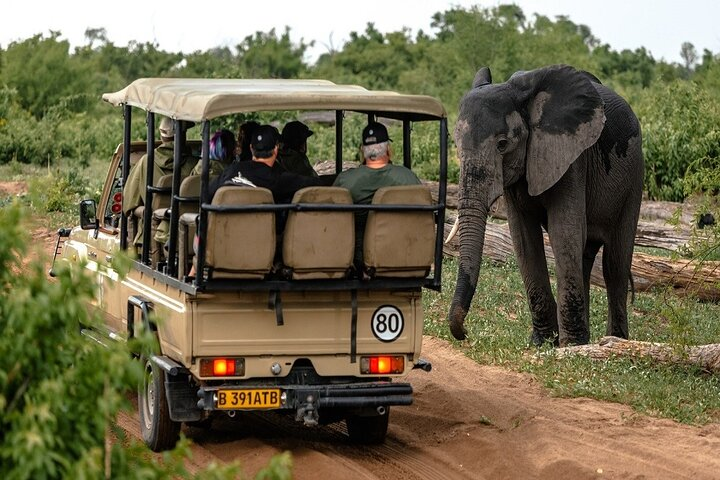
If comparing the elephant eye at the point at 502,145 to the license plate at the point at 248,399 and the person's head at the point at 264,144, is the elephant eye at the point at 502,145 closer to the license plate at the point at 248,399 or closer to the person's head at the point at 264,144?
the person's head at the point at 264,144

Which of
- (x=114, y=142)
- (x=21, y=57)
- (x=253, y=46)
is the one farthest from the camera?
(x=253, y=46)

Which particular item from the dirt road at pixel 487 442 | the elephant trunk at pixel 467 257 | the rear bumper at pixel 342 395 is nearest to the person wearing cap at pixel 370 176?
the rear bumper at pixel 342 395

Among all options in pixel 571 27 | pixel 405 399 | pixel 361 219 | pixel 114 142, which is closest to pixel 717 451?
Answer: pixel 405 399

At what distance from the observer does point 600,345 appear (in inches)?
444

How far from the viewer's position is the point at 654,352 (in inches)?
433

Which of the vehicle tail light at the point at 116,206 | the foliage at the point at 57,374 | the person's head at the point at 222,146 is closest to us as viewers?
the foliage at the point at 57,374

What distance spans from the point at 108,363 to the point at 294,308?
3.34m

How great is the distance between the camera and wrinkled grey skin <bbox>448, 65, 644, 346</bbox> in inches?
450

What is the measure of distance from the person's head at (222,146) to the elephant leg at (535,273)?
13.1 feet

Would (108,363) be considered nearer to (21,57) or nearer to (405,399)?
(405,399)

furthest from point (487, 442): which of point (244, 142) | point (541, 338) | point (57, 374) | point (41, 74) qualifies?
point (41, 74)

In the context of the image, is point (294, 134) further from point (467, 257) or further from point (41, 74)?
point (41, 74)

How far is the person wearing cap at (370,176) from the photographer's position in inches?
328

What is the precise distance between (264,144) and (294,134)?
4.56ft
